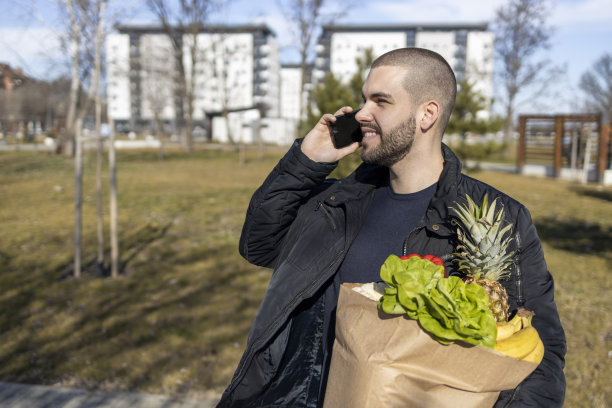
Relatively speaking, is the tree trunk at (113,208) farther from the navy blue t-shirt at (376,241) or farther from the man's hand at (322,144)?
the navy blue t-shirt at (376,241)

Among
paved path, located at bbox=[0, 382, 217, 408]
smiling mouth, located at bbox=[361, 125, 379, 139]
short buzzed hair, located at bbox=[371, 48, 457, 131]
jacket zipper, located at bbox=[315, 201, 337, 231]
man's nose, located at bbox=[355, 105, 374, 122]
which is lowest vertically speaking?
paved path, located at bbox=[0, 382, 217, 408]

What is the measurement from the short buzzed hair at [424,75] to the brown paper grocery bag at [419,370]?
1151 millimetres

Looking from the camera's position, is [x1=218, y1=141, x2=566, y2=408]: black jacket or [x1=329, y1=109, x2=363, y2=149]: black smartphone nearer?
[x1=218, y1=141, x2=566, y2=408]: black jacket

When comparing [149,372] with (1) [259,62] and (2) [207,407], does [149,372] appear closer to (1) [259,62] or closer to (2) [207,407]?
(2) [207,407]

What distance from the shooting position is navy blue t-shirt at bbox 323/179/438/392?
2334mm

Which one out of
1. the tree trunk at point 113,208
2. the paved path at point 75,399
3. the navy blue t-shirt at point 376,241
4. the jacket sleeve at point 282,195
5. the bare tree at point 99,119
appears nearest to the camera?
the navy blue t-shirt at point 376,241

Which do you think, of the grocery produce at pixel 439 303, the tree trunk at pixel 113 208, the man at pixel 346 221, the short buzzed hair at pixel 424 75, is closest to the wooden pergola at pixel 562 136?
the tree trunk at pixel 113 208

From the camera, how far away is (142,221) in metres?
12.0

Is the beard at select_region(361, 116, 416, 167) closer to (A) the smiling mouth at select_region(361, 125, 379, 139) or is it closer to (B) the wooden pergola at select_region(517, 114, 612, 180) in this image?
(A) the smiling mouth at select_region(361, 125, 379, 139)

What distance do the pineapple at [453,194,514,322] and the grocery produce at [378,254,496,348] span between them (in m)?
0.24

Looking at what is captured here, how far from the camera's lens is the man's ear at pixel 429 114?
2406mm

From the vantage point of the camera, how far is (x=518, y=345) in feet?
5.16

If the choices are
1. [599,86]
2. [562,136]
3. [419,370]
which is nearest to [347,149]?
[419,370]

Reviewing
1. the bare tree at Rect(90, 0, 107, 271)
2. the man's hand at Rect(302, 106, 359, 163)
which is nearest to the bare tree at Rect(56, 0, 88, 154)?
the bare tree at Rect(90, 0, 107, 271)
